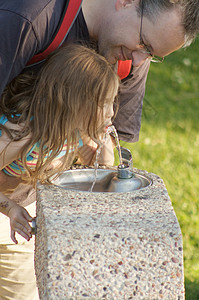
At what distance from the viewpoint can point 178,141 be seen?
5.11 meters

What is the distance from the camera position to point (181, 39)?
2047 millimetres

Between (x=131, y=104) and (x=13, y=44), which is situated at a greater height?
(x=13, y=44)

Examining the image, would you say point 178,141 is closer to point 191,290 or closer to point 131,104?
point 191,290

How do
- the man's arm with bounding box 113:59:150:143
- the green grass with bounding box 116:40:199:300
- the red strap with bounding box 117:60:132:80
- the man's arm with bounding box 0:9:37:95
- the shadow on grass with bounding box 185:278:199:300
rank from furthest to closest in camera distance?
the green grass with bounding box 116:40:199:300
the shadow on grass with bounding box 185:278:199:300
the man's arm with bounding box 113:59:150:143
the red strap with bounding box 117:60:132:80
the man's arm with bounding box 0:9:37:95

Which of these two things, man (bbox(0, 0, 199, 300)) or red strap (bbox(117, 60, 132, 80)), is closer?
man (bbox(0, 0, 199, 300))

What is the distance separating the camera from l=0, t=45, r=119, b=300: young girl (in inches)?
76.0

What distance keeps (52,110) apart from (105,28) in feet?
1.35

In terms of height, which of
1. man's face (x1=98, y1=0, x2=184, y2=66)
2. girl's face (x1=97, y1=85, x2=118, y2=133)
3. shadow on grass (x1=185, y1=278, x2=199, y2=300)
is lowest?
shadow on grass (x1=185, y1=278, x2=199, y2=300)

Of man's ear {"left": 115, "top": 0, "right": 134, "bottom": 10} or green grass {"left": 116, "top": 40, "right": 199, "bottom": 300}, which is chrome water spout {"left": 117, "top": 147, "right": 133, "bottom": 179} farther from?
green grass {"left": 116, "top": 40, "right": 199, "bottom": 300}

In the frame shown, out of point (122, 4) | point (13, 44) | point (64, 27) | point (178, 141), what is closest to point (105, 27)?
point (122, 4)

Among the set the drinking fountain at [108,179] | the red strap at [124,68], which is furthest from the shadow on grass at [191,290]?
the red strap at [124,68]

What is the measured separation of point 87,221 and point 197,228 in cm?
221

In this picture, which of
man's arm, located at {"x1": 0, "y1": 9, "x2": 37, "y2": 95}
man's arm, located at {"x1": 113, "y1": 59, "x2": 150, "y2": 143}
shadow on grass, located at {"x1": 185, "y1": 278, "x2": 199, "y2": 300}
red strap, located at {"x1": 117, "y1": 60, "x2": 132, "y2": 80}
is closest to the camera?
man's arm, located at {"x1": 0, "y1": 9, "x2": 37, "y2": 95}

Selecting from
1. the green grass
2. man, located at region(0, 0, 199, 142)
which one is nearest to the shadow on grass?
the green grass
